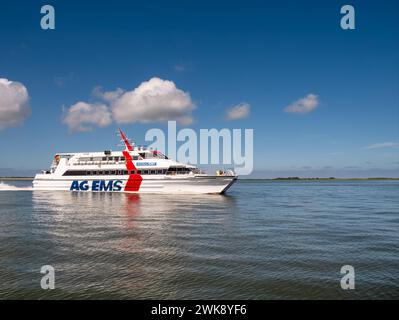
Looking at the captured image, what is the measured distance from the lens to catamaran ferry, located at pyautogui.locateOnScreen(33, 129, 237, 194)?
44719 millimetres

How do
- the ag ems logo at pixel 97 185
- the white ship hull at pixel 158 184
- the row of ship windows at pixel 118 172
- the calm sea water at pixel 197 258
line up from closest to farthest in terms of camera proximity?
the calm sea water at pixel 197 258
the white ship hull at pixel 158 184
the row of ship windows at pixel 118 172
the ag ems logo at pixel 97 185

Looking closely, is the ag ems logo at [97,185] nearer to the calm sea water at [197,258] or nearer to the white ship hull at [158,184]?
the white ship hull at [158,184]

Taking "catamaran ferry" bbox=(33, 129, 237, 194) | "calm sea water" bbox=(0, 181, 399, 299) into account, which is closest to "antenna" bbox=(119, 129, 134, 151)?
"catamaran ferry" bbox=(33, 129, 237, 194)

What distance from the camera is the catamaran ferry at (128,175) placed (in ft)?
147

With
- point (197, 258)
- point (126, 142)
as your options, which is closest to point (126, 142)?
point (126, 142)

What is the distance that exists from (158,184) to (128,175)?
5.52 meters

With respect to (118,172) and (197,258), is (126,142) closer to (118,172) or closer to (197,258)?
(118,172)

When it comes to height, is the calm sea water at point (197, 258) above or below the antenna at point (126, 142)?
below

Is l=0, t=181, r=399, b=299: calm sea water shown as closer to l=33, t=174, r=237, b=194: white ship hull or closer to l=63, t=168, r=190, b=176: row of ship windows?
l=33, t=174, r=237, b=194: white ship hull

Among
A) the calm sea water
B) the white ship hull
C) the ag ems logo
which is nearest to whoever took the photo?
the calm sea water

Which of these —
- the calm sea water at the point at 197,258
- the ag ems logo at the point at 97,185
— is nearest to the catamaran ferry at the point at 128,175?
the ag ems logo at the point at 97,185

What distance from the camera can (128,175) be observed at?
1901 inches

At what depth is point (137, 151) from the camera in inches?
1916
